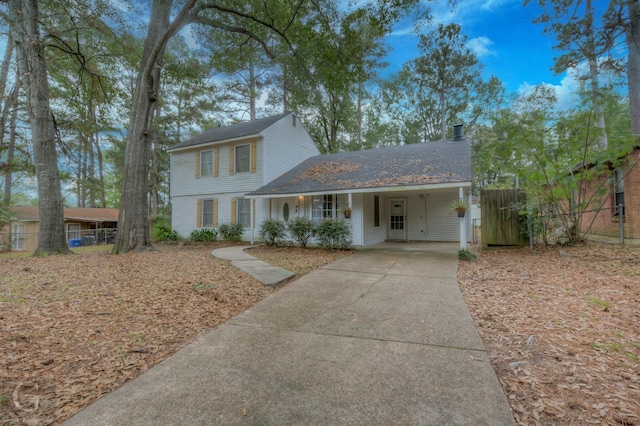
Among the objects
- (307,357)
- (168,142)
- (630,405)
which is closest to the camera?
(630,405)

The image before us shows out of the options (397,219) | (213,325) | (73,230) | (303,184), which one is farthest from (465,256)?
(73,230)

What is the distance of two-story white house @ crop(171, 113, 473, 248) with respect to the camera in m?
10.8

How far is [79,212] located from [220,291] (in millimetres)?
27117

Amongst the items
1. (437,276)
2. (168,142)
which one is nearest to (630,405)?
(437,276)

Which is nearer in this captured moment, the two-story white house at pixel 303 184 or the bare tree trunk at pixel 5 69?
the bare tree trunk at pixel 5 69

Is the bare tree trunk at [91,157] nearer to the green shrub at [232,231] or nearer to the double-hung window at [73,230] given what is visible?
the double-hung window at [73,230]

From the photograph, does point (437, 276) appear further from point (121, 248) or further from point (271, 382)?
point (121, 248)

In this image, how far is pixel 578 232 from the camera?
870 cm

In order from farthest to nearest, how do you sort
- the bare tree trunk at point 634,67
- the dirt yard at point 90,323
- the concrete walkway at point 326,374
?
the bare tree trunk at point 634,67
the dirt yard at point 90,323
the concrete walkway at point 326,374

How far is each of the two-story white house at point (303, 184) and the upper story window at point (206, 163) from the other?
5 cm

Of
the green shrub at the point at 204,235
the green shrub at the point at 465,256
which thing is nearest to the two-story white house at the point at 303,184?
the green shrub at the point at 204,235

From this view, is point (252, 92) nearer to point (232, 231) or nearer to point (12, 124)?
point (232, 231)

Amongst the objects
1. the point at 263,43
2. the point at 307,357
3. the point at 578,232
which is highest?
the point at 263,43

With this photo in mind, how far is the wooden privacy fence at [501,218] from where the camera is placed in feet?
30.9
